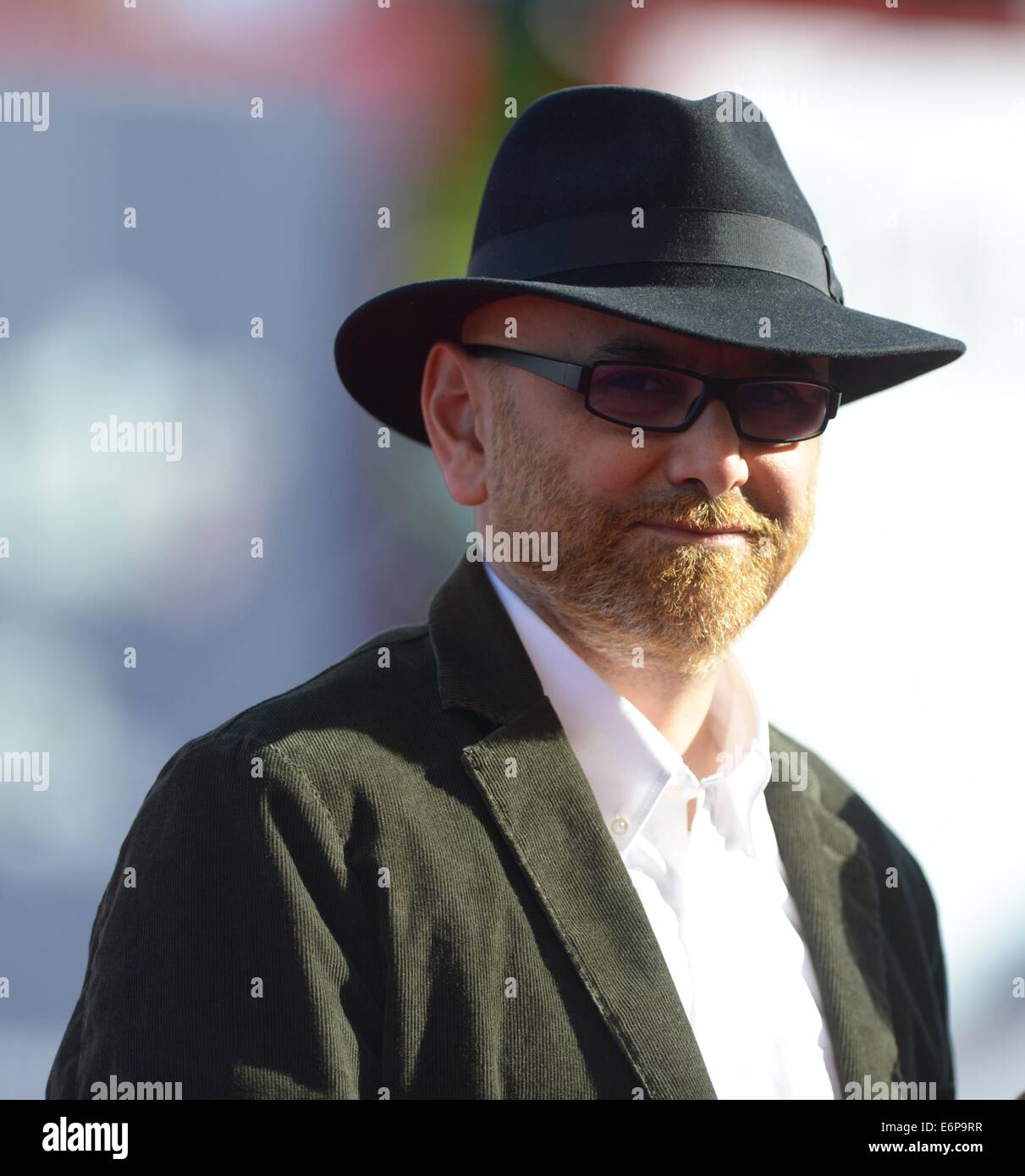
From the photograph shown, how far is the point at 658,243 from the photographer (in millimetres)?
2004

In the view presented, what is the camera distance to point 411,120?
16.0 ft

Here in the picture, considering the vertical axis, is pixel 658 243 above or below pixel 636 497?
above

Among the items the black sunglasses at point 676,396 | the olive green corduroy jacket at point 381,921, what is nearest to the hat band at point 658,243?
the black sunglasses at point 676,396

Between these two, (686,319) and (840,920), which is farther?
(840,920)

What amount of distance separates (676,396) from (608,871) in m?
0.77

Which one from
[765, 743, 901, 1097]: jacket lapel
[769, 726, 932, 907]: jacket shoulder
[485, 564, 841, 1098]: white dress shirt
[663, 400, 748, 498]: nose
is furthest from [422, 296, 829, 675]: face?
[769, 726, 932, 907]: jacket shoulder

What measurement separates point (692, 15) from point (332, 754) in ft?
14.0

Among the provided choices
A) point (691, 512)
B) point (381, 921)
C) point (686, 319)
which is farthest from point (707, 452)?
point (381, 921)

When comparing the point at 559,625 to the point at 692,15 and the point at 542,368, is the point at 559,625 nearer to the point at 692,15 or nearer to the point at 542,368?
the point at 542,368

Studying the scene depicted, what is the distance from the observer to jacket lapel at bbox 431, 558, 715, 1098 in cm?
172

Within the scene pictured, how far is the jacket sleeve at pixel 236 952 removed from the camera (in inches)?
62.8

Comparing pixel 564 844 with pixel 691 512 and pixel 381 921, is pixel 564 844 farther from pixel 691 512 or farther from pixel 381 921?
pixel 691 512

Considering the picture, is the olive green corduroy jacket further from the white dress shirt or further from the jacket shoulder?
the jacket shoulder

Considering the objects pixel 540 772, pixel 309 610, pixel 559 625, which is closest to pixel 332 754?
pixel 540 772
